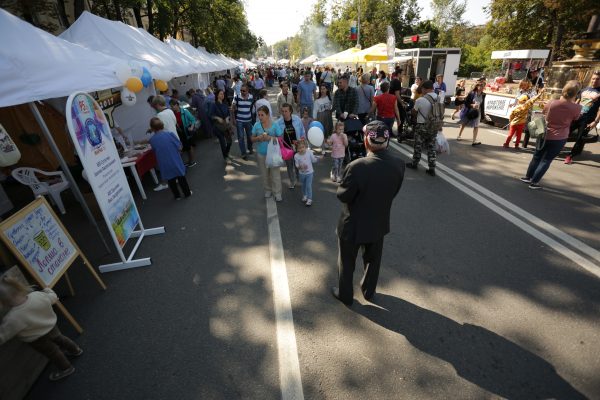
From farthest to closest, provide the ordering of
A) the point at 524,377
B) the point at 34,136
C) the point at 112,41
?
the point at 112,41 < the point at 34,136 < the point at 524,377

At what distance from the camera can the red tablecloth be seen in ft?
21.8

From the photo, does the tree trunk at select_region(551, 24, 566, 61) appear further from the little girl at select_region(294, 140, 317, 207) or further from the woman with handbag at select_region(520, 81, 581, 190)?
the little girl at select_region(294, 140, 317, 207)

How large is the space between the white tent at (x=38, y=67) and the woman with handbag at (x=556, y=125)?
8.18 meters

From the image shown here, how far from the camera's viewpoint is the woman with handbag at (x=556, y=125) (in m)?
5.31

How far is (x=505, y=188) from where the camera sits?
6.08m

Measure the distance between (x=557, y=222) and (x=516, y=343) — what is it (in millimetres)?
3057

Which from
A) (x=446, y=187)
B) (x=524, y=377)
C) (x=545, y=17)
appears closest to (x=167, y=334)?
(x=524, y=377)

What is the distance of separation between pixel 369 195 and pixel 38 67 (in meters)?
4.64

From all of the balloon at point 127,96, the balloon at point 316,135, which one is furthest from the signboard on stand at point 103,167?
the balloon at point 127,96

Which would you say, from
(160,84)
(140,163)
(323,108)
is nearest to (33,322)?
(140,163)

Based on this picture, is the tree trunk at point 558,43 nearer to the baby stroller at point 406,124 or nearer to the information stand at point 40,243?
the baby stroller at point 406,124

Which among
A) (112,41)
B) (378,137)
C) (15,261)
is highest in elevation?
(112,41)

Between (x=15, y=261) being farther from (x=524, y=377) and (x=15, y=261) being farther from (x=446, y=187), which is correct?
(x=446, y=187)

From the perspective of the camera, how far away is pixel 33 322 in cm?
241
